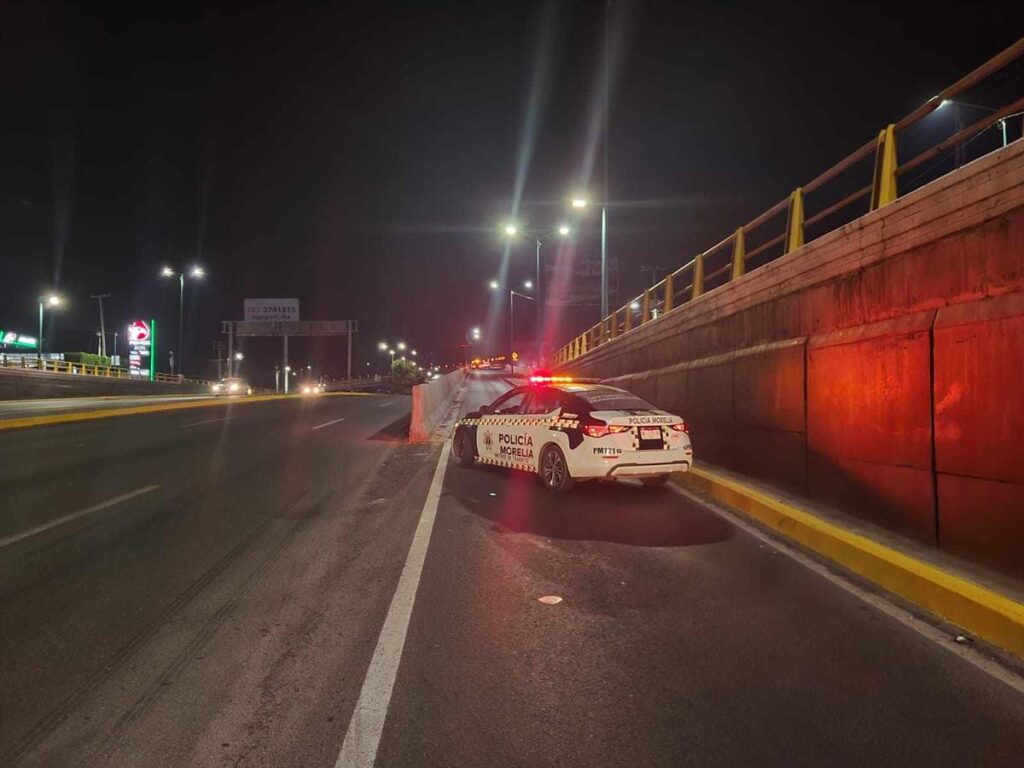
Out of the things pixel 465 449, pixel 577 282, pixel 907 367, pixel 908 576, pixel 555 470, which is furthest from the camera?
pixel 577 282

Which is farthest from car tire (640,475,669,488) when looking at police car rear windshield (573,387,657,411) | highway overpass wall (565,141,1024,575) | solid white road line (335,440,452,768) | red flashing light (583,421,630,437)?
solid white road line (335,440,452,768)

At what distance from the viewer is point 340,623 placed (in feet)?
14.8

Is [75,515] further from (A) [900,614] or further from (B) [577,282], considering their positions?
(B) [577,282]

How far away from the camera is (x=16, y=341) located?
87000 mm

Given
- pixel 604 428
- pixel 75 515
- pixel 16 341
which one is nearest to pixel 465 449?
pixel 604 428

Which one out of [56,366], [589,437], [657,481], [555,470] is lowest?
[657,481]

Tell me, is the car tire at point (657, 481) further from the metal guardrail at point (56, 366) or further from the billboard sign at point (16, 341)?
the billboard sign at point (16, 341)

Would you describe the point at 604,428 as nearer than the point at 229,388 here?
Yes

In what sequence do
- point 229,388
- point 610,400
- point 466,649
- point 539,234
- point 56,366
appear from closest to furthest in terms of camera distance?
1. point 466,649
2. point 610,400
3. point 539,234
4. point 56,366
5. point 229,388

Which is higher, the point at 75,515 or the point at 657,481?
the point at 657,481

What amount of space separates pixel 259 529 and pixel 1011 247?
7041mm

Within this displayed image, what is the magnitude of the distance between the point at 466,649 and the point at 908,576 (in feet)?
10.9

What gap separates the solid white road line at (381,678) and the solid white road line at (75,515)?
3.73 metres

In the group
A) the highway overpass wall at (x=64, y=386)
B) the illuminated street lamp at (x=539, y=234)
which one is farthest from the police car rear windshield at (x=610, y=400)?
the highway overpass wall at (x=64, y=386)
